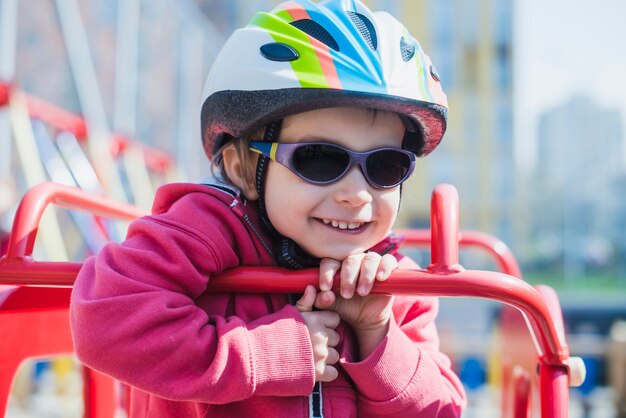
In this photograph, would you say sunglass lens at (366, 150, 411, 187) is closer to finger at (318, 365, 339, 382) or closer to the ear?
the ear

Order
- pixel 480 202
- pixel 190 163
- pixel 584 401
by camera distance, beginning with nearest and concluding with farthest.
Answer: pixel 584 401 < pixel 190 163 < pixel 480 202

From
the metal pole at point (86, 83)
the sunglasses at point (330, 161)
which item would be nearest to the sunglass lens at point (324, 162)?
the sunglasses at point (330, 161)

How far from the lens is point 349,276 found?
51.1 inches

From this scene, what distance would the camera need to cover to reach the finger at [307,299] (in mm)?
1311

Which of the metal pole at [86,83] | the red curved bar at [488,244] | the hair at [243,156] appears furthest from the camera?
the metal pole at [86,83]

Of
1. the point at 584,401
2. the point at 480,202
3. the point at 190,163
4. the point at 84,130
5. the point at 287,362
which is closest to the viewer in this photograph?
the point at 287,362

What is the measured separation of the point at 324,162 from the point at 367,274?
226mm

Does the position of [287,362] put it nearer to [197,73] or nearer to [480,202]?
[197,73]

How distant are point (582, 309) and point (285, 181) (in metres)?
10.9

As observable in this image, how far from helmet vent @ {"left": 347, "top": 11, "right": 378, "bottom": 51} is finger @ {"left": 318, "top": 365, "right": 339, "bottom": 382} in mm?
642

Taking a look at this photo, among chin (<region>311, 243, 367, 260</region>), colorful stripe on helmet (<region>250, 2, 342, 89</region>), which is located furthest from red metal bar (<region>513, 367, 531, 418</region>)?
colorful stripe on helmet (<region>250, 2, 342, 89</region>)

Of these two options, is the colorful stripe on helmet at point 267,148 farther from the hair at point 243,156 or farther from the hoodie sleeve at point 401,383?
the hoodie sleeve at point 401,383

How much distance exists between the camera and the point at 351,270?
1.31 metres

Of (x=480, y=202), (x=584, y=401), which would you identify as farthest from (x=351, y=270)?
(x=480, y=202)
